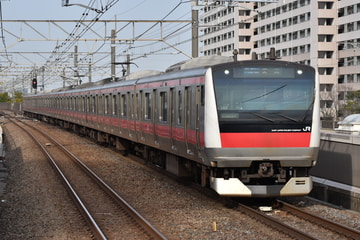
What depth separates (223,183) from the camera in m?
10.4

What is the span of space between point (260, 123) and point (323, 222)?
6.75ft

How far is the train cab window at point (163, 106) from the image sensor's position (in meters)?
13.7

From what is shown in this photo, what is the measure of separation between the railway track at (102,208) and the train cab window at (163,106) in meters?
2.11

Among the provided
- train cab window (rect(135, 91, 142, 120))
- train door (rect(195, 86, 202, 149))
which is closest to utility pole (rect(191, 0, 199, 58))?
train cab window (rect(135, 91, 142, 120))

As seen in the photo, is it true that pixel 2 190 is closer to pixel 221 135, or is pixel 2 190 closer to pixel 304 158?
Result: pixel 221 135

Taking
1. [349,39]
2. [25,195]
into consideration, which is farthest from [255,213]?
[349,39]

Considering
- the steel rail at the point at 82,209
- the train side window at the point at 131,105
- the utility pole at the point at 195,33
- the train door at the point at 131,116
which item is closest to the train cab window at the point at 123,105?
the train door at the point at 131,116

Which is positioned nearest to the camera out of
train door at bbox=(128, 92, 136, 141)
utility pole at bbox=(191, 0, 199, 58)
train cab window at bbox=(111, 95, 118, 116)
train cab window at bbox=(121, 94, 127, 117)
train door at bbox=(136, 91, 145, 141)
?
train door at bbox=(136, 91, 145, 141)

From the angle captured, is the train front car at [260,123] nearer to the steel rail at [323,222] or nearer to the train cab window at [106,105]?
the steel rail at [323,222]

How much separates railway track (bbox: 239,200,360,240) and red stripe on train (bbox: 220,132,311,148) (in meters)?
1.16

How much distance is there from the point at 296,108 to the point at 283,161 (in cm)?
98

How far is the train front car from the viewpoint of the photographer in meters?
10.2

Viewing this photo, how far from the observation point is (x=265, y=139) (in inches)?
404

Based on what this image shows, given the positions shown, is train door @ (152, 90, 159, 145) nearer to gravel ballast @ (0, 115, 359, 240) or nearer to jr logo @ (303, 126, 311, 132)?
gravel ballast @ (0, 115, 359, 240)
